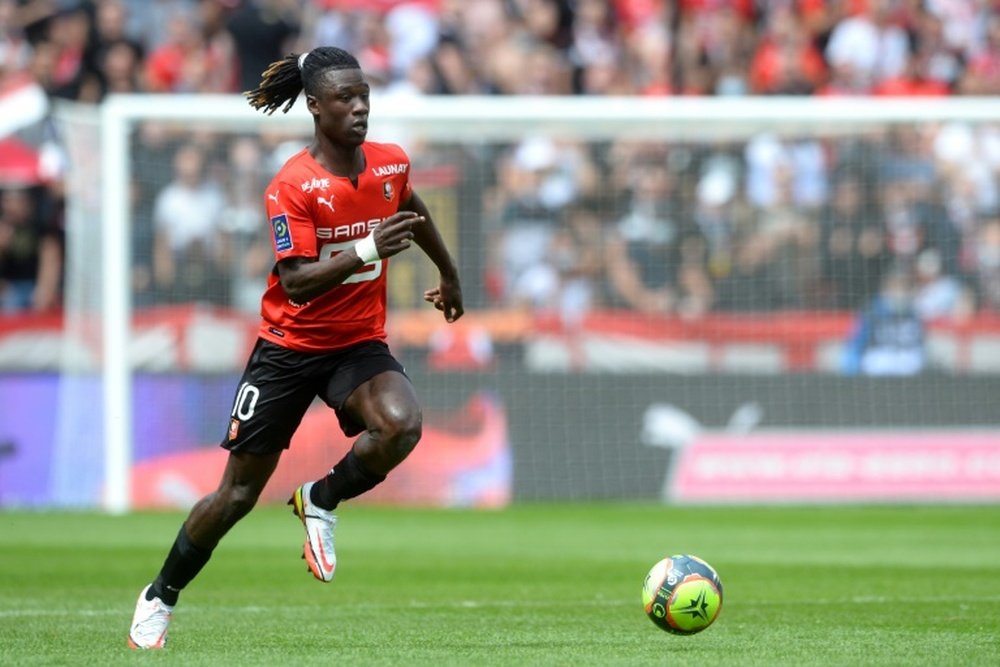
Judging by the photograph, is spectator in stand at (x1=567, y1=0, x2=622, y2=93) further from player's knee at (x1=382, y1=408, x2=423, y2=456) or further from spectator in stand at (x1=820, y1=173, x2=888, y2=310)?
player's knee at (x1=382, y1=408, x2=423, y2=456)

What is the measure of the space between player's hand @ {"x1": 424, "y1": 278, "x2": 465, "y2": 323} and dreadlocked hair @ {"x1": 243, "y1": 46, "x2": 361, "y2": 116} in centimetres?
116

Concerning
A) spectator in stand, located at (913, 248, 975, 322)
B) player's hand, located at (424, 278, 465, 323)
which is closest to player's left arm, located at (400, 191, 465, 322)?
player's hand, located at (424, 278, 465, 323)

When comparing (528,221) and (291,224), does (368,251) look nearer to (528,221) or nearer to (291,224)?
(291,224)

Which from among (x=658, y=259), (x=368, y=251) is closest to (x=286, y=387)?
(x=368, y=251)

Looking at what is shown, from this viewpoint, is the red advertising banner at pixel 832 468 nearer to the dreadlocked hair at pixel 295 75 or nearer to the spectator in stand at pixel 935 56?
the spectator in stand at pixel 935 56

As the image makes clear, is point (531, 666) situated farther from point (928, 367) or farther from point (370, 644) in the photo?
point (928, 367)

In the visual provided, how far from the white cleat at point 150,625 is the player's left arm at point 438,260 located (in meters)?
1.97

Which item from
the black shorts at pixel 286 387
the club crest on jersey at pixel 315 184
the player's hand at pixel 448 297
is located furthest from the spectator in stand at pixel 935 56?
the club crest on jersey at pixel 315 184

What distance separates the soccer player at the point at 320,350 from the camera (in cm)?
793

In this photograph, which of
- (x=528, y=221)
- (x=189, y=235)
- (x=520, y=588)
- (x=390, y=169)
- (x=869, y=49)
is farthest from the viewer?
(x=869, y=49)

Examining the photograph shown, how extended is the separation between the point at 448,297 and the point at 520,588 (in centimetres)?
260

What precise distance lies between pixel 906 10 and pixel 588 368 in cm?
732

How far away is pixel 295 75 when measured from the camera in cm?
846

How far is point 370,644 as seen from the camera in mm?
7789
